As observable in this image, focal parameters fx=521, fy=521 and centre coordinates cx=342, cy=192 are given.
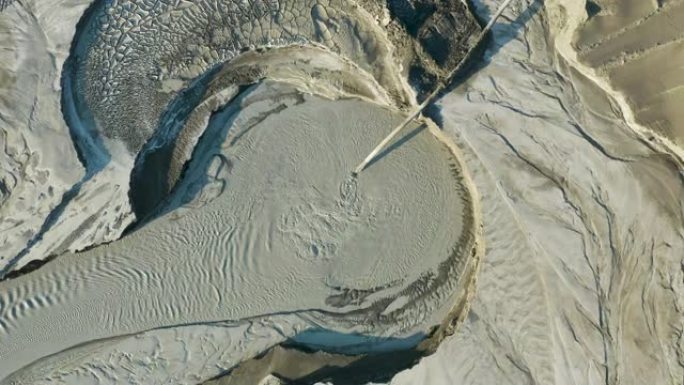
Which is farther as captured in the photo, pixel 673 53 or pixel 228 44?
pixel 228 44

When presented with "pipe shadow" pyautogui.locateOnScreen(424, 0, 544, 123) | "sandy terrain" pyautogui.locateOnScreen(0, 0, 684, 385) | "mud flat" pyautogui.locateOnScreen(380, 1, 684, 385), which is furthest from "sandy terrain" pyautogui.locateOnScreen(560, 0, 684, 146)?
"pipe shadow" pyautogui.locateOnScreen(424, 0, 544, 123)

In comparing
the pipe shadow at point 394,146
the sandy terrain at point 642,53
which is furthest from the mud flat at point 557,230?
the pipe shadow at point 394,146

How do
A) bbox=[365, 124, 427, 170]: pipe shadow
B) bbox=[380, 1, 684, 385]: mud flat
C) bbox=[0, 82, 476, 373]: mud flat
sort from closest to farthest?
bbox=[380, 1, 684, 385]: mud flat, bbox=[0, 82, 476, 373]: mud flat, bbox=[365, 124, 427, 170]: pipe shadow

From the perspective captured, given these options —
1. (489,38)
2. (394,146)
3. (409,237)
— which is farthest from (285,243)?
(489,38)

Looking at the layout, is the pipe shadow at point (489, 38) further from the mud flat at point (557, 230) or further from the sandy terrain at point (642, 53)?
the sandy terrain at point (642, 53)

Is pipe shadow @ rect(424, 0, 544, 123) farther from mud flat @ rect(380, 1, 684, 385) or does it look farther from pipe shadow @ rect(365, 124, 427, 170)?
pipe shadow @ rect(365, 124, 427, 170)

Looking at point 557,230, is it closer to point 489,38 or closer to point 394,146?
point 394,146

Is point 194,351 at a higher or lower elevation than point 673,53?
lower

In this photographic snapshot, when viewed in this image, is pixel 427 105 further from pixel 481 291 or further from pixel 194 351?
pixel 194 351

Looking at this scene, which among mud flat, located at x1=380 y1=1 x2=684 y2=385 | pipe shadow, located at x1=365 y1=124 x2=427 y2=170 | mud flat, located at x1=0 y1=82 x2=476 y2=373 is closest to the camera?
mud flat, located at x1=380 y1=1 x2=684 y2=385

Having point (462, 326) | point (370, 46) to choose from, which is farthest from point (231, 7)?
point (462, 326)

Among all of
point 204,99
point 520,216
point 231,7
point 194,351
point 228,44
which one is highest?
point 231,7
